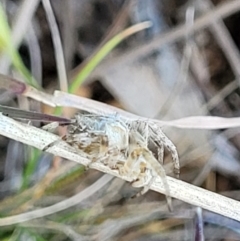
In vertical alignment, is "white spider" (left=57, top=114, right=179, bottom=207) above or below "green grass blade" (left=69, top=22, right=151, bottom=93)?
below

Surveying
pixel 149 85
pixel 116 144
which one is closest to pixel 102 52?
pixel 149 85

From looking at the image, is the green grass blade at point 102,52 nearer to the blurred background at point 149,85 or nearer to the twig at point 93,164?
the blurred background at point 149,85

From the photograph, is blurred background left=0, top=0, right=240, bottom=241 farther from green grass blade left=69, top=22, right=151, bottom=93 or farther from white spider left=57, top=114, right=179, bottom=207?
white spider left=57, top=114, right=179, bottom=207

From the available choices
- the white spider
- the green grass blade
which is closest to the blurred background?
the green grass blade

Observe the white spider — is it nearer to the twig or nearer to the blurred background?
the twig

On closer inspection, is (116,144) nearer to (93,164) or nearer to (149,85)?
(93,164)

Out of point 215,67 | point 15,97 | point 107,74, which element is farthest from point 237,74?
point 15,97

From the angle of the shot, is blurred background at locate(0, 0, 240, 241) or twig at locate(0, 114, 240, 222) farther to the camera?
blurred background at locate(0, 0, 240, 241)
